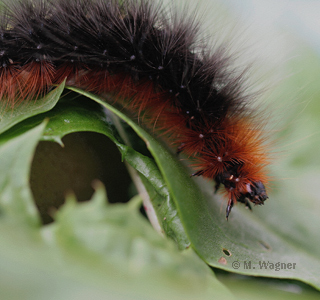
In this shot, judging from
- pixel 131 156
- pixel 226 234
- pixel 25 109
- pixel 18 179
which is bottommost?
pixel 18 179

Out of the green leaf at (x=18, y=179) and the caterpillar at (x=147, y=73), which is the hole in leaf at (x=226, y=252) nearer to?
the caterpillar at (x=147, y=73)

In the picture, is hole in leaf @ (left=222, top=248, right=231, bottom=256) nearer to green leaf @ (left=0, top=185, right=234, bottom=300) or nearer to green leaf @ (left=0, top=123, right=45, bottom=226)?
green leaf @ (left=0, top=185, right=234, bottom=300)

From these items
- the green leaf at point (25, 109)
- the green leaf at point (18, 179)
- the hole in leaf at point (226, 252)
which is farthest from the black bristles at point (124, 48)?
the green leaf at point (18, 179)

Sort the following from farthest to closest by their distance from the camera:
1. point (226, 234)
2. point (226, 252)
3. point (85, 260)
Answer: point (226, 234)
point (226, 252)
point (85, 260)

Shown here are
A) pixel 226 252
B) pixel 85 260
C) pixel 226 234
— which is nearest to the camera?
pixel 85 260

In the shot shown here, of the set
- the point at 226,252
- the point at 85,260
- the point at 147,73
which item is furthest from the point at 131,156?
the point at 85,260

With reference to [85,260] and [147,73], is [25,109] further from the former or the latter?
[85,260]
